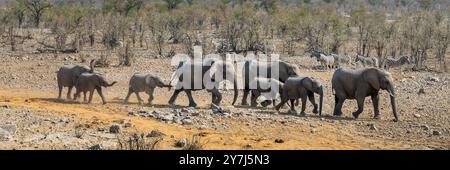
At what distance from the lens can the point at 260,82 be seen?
603 inches

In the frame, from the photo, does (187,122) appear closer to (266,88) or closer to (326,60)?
(266,88)

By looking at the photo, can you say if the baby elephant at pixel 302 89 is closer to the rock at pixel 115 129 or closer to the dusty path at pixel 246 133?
the dusty path at pixel 246 133

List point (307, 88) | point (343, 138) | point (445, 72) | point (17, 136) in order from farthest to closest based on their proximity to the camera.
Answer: point (445, 72) < point (307, 88) < point (343, 138) < point (17, 136)

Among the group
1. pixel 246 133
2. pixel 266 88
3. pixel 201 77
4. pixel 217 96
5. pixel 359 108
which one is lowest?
pixel 246 133

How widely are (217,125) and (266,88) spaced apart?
11.3 feet

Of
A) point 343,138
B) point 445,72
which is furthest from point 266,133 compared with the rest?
point 445,72

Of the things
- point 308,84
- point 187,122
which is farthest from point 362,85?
point 187,122

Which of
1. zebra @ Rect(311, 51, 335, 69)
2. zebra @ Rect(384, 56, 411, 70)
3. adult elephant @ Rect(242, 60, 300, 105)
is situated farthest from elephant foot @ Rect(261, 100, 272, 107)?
zebra @ Rect(384, 56, 411, 70)

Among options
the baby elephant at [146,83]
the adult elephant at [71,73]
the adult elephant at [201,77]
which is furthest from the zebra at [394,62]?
the adult elephant at [71,73]

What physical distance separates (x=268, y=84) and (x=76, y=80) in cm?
446

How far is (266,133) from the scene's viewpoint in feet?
38.5
